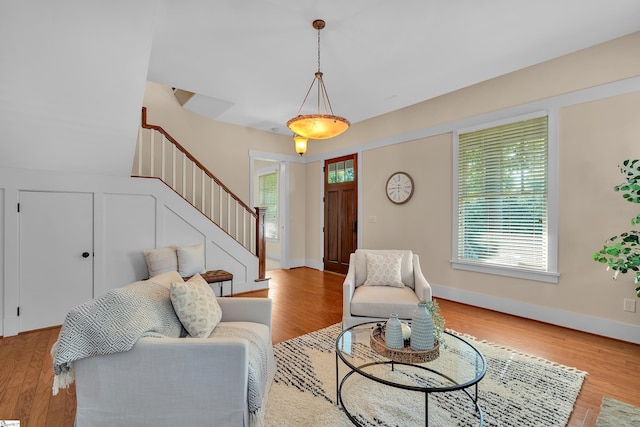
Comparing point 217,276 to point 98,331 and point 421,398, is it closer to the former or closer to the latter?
point 98,331

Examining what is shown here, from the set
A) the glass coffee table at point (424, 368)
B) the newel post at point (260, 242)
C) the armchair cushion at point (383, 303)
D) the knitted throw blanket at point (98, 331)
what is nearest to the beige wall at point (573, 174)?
the armchair cushion at point (383, 303)

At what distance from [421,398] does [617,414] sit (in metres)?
1.21

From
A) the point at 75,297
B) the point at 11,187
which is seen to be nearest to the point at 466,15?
the point at 11,187

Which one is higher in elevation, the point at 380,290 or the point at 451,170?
the point at 451,170

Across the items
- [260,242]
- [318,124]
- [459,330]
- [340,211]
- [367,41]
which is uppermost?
[367,41]

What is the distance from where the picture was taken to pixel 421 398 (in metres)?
2.04

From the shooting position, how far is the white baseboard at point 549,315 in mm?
2988

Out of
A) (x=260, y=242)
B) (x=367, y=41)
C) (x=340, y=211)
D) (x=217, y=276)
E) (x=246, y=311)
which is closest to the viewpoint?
(x=246, y=311)

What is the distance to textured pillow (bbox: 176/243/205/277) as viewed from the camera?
12.6 feet

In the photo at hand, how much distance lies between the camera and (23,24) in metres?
2.18

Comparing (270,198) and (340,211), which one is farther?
(270,198)

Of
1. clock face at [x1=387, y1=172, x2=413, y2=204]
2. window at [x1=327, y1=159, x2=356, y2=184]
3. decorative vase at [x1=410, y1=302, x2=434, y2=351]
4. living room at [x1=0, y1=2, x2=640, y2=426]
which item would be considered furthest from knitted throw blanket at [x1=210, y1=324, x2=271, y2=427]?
window at [x1=327, y1=159, x2=356, y2=184]

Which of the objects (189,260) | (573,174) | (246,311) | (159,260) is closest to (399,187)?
(573,174)

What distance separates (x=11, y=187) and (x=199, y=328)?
118 inches
